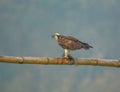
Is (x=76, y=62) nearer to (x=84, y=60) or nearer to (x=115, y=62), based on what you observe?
(x=84, y=60)

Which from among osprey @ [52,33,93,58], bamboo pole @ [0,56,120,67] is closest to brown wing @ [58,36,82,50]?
osprey @ [52,33,93,58]

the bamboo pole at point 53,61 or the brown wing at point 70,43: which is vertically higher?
the brown wing at point 70,43

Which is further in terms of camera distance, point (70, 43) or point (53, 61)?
point (70, 43)

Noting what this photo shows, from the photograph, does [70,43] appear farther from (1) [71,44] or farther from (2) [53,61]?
(2) [53,61]

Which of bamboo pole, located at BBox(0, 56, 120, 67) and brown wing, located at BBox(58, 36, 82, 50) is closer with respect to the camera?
bamboo pole, located at BBox(0, 56, 120, 67)

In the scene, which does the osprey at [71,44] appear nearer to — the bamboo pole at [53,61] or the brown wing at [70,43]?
the brown wing at [70,43]

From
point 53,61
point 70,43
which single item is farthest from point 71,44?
point 53,61

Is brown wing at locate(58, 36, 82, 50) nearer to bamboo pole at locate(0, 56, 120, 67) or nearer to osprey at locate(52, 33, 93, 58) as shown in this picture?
Answer: osprey at locate(52, 33, 93, 58)

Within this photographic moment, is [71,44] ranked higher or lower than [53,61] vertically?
higher

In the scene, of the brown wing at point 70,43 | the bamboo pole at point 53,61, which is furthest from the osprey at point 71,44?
the bamboo pole at point 53,61

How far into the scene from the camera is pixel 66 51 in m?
7.61

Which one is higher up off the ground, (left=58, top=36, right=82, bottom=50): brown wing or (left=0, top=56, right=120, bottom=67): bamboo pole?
(left=58, top=36, right=82, bottom=50): brown wing

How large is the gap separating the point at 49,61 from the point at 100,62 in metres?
0.87

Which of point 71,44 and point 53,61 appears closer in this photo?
point 53,61
